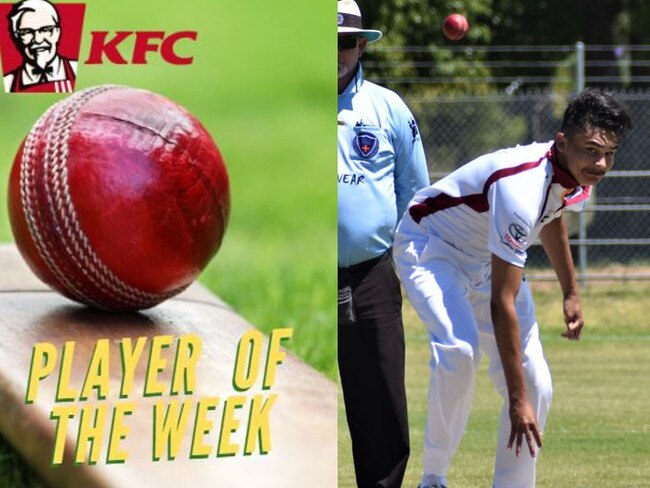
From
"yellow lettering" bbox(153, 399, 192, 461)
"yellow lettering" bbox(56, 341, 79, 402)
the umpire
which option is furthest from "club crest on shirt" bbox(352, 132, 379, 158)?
"yellow lettering" bbox(56, 341, 79, 402)

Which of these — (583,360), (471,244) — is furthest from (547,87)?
(471,244)

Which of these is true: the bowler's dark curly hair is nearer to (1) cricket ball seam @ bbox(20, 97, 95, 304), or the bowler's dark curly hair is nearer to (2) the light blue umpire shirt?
(2) the light blue umpire shirt

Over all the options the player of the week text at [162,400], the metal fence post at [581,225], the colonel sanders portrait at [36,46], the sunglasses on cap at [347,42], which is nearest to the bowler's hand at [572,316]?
the sunglasses on cap at [347,42]

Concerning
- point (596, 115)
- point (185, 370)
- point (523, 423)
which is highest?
point (596, 115)

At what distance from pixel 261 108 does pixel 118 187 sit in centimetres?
47

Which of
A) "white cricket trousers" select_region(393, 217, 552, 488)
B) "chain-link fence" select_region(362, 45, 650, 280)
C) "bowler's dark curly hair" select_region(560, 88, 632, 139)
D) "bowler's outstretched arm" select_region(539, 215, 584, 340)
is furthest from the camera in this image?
"chain-link fence" select_region(362, 45, 650, 280)

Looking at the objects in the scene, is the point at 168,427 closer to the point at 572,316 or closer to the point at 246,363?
the point at 246,363

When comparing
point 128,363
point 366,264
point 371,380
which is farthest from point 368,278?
point 128,363

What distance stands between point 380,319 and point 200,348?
1.47 metres

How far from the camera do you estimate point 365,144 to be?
5418 mm

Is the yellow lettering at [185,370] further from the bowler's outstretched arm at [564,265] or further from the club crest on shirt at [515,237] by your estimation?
the bowler's outstretched arm at [564,265]

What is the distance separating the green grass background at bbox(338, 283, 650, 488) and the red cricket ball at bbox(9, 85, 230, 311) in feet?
9.02

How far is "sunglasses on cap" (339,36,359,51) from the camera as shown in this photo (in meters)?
5.46

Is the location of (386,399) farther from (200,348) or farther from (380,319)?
(200,348)
